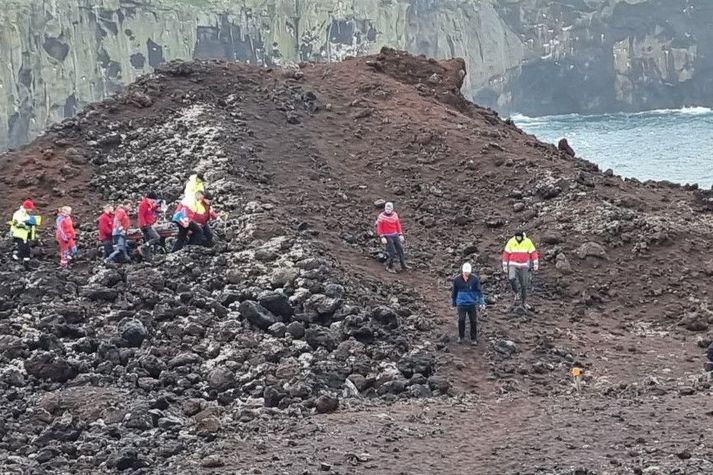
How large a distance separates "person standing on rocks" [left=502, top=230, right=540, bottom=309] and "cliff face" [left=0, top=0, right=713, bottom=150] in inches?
2335

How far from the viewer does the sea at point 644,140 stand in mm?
58000

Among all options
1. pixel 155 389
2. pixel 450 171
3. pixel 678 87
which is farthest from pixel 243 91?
pixel 678 87

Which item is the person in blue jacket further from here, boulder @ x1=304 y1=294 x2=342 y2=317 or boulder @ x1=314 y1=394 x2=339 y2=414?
boulder @ x1=314 y1=394 x2=339 y2=414

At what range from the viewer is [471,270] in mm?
18766

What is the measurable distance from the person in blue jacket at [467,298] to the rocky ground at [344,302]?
1.46 ft

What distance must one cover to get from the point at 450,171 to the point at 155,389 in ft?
42.3

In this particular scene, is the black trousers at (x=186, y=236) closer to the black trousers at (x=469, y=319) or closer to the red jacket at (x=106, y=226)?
the red jacket at (x=106, y=226)

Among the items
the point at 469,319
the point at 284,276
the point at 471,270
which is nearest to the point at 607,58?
Result: the point at 471,270

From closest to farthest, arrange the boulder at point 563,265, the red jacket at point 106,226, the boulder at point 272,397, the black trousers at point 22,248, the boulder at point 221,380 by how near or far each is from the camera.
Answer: the boulder at point 272,397, the boulder at point 221,380, the red jacket at point 106,226, the boulder at point 563,265, the black trousers at point 22,248

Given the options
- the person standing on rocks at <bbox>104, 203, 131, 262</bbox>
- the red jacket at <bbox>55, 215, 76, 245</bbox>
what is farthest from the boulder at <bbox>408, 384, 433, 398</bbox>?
the red jacket at <bbox>55, 215, 76, 245</bbox>

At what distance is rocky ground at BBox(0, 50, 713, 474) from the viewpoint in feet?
36.8

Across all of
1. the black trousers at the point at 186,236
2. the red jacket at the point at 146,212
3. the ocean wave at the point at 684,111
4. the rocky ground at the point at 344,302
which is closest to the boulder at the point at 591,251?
the rocky ground at the point at 344,302

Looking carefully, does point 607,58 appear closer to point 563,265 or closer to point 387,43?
point 387,43

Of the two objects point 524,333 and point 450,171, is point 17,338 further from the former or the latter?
point 450,171
